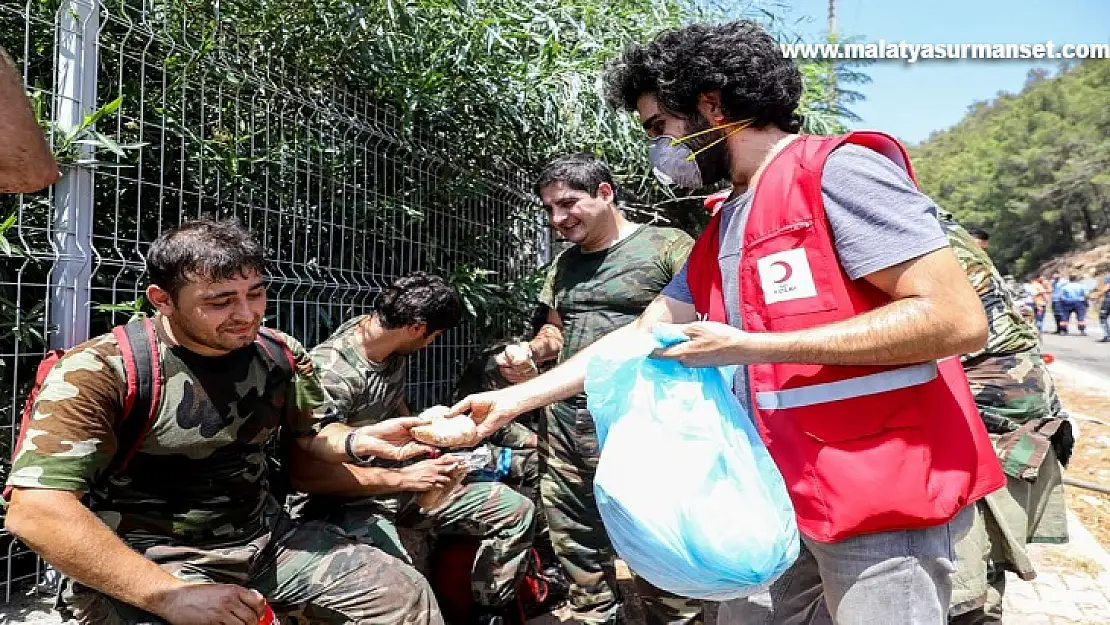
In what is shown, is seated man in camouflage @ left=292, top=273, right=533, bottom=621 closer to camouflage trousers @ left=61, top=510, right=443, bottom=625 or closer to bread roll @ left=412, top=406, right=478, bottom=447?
camouflage trousers @ left=61, top=510, right=443, bottom=625

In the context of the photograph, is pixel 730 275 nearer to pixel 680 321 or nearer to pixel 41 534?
pixel 680 321

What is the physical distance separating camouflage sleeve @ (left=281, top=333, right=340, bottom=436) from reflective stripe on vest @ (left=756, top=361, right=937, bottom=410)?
64.7 inches

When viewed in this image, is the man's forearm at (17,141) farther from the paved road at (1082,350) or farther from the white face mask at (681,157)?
the paved road at (1082,350)

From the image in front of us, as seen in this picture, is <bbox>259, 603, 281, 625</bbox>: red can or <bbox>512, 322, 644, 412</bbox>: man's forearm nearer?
<bbox>259, 603, 281, 625</bbox>: red can

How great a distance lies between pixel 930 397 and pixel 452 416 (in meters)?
1.34

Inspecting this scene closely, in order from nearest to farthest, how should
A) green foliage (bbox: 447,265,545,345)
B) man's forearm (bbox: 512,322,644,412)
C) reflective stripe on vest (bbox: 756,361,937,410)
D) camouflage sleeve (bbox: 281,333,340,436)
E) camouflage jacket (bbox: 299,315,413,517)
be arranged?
reflective stripe on vest (bbox: 756,361,937,410) → man's forearm (bbox: 512,322,644,412) → camouflage sleeve (bbox: 281,333,340,436) → camouflage jacket (bbox: 299,315,413,517) → green foliage (bbox: 447,265,545,345)

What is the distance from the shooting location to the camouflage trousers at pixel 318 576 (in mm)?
2264

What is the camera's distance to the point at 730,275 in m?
1.80

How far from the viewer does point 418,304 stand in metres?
3.23

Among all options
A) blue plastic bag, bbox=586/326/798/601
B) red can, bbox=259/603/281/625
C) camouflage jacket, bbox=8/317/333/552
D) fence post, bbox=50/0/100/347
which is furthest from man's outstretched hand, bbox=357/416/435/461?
blue plastic bag, bbox=586/326/798/601

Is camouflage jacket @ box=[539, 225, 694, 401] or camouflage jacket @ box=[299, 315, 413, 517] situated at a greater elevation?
camouflage jacket @ box=[539, 225, 694, 401]

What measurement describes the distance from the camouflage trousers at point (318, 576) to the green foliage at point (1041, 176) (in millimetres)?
55951

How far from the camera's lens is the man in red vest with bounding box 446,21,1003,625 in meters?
1.47

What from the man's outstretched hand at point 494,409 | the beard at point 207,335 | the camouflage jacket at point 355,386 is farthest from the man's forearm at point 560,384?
the camouflage jacket at point 355,386
